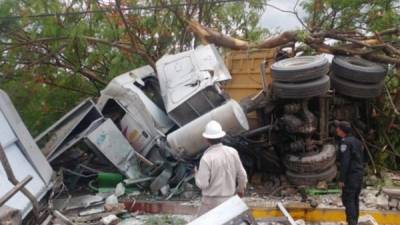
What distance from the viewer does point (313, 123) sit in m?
7.79

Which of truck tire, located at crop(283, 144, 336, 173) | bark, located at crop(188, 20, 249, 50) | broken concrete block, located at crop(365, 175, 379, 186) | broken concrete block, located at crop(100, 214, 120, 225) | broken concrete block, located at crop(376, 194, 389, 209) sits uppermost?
bark, located at crop(188, 20, 249, 50)

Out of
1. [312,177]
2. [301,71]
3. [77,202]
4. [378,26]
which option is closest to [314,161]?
[312,177]

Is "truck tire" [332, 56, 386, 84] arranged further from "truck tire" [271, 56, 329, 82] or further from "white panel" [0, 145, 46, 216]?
"white panel" [0, 145, 46, 216]

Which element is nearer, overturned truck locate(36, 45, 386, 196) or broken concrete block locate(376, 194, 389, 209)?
broken concrete block locate(376, 194, 389, 209)

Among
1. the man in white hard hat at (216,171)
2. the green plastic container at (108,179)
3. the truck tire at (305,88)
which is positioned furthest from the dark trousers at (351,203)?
the green plastic container at (108,179)

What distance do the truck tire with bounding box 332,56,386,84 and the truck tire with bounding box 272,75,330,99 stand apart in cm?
57

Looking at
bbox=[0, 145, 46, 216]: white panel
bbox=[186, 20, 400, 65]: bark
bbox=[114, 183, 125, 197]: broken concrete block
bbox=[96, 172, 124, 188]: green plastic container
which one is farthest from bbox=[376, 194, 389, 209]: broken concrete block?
bbox=[0, 145, 46, 216]: white panel

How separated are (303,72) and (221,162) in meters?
2.97

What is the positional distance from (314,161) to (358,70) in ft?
5.30

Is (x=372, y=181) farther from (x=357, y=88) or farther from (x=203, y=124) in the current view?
(x=203, y=124)

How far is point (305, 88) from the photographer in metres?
7.57

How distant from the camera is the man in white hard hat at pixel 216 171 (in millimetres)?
5164

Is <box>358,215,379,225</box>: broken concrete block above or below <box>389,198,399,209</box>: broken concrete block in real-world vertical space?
above

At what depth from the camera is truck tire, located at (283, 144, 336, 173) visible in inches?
302
